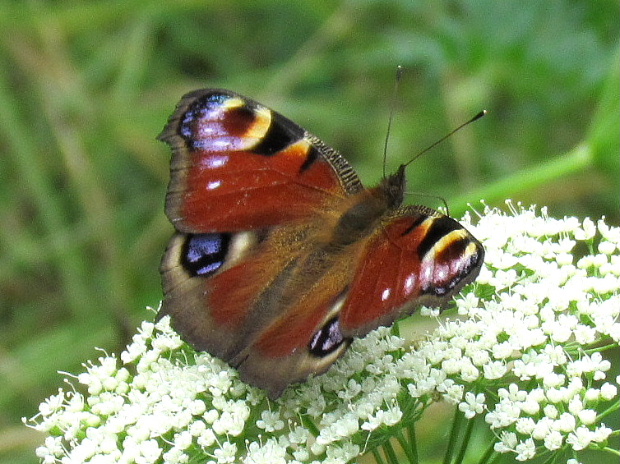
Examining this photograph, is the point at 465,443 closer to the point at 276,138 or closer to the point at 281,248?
the point at 281,248

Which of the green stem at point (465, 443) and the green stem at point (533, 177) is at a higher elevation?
the green stem at point (533, 177)

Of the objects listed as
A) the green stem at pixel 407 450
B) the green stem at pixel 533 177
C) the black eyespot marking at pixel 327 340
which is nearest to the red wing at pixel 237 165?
the black eyespot marking at pixel 327 340

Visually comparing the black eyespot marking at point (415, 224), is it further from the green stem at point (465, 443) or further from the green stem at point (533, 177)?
the green stem at point (533, 177)

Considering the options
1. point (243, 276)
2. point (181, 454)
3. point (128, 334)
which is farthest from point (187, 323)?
point (128, 334)

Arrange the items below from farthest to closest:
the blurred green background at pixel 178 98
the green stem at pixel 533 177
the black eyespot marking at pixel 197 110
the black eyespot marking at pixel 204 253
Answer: the blurred green background at pixel 178 98
the green stem at pixel 533 177
the black eyespot marking at pixel 197 110
the black eyespot marking at pixel 204 253

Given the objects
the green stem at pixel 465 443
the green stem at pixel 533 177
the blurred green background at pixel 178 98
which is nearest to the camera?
the green stem at pixel 465 443

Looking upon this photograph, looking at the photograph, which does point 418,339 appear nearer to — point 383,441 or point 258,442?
point 383,441

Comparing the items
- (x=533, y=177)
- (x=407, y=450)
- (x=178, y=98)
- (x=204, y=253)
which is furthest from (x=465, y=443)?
(x=178, y=98)
